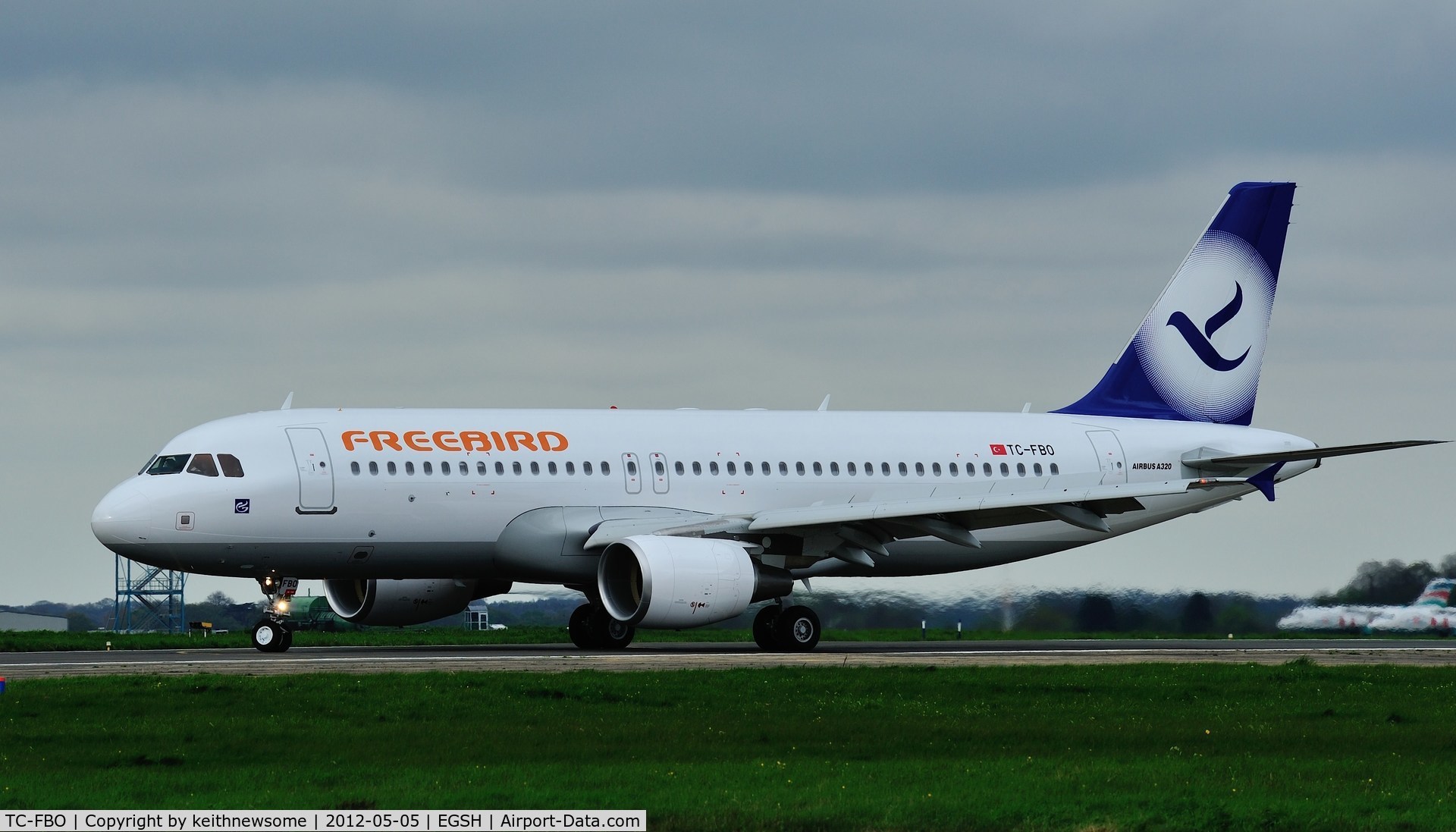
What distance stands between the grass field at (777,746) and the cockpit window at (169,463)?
9277mm

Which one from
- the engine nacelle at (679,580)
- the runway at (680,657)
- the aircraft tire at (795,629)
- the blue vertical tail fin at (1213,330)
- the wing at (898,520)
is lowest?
the runway at (680,657)

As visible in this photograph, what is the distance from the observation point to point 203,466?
110ft

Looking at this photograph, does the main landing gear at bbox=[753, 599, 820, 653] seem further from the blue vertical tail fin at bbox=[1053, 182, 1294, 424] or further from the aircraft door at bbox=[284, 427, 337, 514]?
the blue vertical tail fin at bbox=[1053, 182, 1294, 424]

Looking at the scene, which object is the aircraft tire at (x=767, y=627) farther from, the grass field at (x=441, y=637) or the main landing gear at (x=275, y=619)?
the main landing gear at (x=275, y=619)

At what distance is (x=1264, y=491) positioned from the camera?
136 ft

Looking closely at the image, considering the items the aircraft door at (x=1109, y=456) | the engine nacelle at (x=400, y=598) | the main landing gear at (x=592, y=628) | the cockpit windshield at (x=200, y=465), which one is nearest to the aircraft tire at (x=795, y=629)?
the main landing gear at (x=592, y=628)

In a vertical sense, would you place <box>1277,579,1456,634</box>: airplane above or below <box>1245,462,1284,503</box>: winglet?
below

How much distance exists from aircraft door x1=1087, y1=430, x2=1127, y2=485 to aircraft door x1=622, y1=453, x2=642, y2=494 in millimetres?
10282

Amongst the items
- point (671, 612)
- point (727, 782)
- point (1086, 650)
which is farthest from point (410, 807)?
point (1086, 650)

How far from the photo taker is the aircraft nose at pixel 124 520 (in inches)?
1287

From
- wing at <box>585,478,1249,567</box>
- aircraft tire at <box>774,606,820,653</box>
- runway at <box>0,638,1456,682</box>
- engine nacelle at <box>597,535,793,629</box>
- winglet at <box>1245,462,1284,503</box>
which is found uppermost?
winglet at <box>1245,462,1284,503</box>

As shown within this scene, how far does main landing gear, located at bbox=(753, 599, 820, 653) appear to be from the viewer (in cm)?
3578

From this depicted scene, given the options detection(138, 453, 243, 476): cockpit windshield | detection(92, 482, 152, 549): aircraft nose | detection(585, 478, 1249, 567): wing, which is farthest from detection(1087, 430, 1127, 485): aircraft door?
detection(92, 482, 152, 549): aircraft nose

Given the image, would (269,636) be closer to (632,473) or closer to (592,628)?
(592,628)
